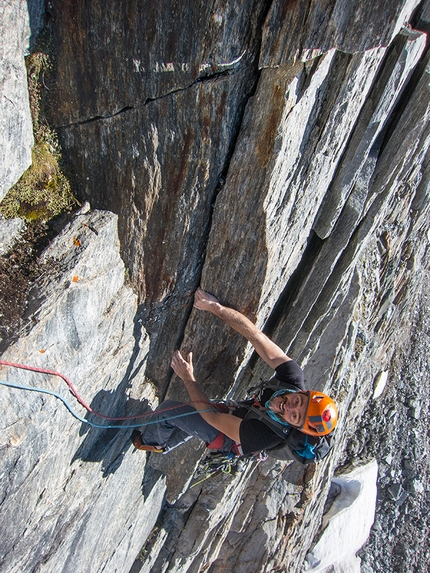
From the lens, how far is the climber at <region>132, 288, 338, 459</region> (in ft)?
18.0

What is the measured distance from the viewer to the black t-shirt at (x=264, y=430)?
19.3 feet

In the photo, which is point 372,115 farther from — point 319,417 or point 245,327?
point 319,417

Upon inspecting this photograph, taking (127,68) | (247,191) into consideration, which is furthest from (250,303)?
(127,68)

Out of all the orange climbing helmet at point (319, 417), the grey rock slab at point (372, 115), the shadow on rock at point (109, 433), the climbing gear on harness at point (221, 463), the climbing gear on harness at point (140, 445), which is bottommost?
the climbing gear on harness at point (221, 463)

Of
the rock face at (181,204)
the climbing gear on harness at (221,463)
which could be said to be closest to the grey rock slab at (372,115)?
the rock face at (181,204)

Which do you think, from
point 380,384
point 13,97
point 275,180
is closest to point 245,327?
point 275,180

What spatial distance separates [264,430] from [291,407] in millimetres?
612

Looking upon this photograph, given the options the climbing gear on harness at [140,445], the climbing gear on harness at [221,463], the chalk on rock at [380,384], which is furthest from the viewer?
the chalk on rock at [380,384]

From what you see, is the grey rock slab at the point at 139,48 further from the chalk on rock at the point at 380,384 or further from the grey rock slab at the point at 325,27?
the chalk on rock at the point at 380,384

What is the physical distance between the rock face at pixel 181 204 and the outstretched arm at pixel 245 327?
7.6 inches

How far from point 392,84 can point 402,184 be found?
17.1ft

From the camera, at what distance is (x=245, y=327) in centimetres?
620

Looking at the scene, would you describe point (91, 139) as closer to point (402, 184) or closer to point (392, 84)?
point (392, 84)

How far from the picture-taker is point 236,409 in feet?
21.7
